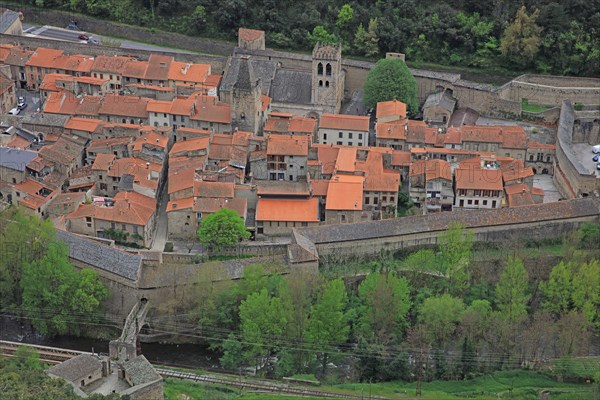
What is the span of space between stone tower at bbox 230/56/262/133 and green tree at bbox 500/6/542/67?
2013cm

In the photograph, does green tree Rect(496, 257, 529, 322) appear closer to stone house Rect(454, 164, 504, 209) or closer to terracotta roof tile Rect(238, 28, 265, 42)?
stone house Rect(454, 164, 504, 209)

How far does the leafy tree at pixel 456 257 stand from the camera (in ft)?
190

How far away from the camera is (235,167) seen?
217ft

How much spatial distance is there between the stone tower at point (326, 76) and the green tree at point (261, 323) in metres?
22.0

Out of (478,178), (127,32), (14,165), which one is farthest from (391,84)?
(14,165)

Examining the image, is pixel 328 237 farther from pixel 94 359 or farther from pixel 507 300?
pixel 94 359

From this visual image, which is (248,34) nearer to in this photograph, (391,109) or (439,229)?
(391,109)

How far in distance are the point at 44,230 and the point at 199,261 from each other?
8643 millimetres

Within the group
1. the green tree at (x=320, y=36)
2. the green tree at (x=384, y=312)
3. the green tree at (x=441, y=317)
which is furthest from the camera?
the green tree at (x=320, y=36)

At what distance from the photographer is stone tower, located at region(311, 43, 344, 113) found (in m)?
72.2

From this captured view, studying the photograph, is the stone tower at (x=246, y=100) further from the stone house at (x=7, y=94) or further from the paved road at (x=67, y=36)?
the stone house at (x=7, y=94)

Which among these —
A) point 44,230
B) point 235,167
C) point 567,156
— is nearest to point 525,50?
point 567,156

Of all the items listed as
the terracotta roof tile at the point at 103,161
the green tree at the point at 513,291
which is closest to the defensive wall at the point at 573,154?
the green tree at the point at 513,291

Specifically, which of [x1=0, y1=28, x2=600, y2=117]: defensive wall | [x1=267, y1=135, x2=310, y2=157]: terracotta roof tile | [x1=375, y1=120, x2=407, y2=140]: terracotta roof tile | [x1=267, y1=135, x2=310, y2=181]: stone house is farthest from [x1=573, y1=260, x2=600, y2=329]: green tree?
[x1=0, y1=28, x2=600, y2=117]: defensive wall
